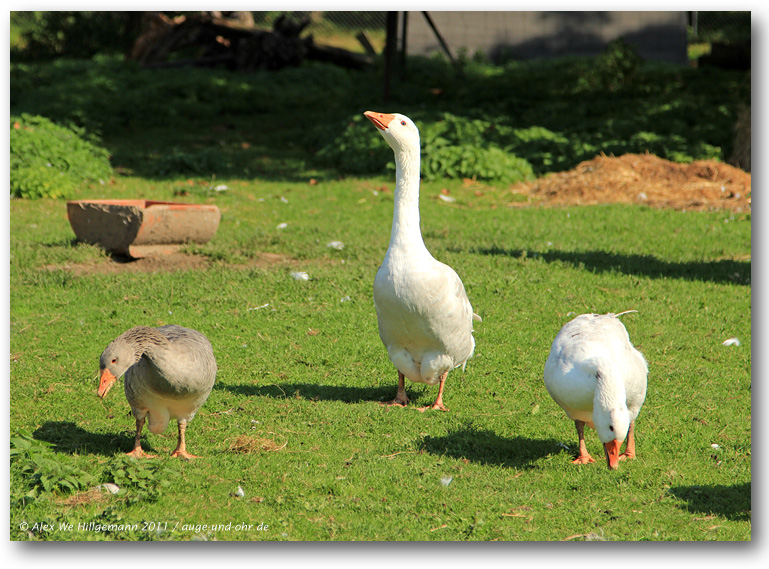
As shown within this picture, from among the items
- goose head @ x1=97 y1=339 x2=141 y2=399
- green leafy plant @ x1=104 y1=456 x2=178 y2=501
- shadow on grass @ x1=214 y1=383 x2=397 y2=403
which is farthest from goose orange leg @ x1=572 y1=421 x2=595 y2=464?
goose head @ x1=97 y1=339 x2=141 y2=399

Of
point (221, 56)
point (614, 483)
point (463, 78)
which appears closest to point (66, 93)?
point (221, 56)

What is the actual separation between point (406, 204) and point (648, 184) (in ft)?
A: 31.7

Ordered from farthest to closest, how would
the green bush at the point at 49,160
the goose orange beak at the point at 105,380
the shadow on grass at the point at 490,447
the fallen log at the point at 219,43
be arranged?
the fallen log at the point at 219,43 < the green bush at the point at 49,160 < the shadow on grass at the point at 490,447 < the goose orange beak at the point at 105,380

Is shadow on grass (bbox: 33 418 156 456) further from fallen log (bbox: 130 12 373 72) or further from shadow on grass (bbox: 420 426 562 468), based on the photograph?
fallen log (bbox: 130 12 373 72)

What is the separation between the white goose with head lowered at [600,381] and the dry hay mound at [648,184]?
8470mm

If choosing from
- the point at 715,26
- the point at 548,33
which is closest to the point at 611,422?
the point at 548,33

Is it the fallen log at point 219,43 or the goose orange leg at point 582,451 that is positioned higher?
the fallen log at point 219,43

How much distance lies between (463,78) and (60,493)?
1819 centimetres

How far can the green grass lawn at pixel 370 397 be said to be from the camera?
14.9 ft

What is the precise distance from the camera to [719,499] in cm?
479

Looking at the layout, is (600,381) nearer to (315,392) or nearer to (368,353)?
(315,392)

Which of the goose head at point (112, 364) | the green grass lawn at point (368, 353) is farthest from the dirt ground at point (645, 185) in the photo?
the goose head at point (112, 364)

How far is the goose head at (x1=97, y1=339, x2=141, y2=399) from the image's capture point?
4.43m

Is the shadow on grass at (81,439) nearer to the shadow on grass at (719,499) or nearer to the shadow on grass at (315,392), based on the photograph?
the shadow on grass at (315,392)
